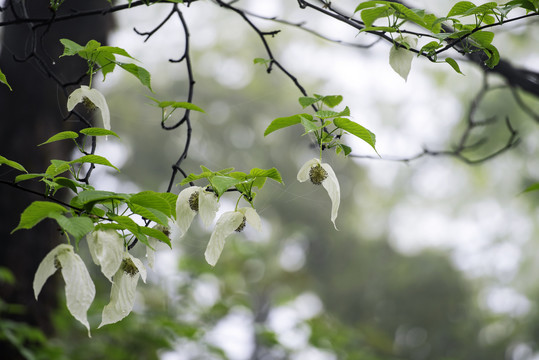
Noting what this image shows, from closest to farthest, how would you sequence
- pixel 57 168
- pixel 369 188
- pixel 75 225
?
1. pixel 75 225
2. pixel 57 168
3. pixel 369 188

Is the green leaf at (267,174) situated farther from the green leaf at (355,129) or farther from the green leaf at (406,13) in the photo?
the green leaf at (406,13)

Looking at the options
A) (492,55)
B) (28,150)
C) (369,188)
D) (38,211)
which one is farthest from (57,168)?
(369,188)

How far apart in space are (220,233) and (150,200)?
3.7 inches

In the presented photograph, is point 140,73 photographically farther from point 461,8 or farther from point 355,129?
point 461,8

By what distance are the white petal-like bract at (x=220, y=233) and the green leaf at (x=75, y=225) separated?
0.15m

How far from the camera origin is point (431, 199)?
7.39m

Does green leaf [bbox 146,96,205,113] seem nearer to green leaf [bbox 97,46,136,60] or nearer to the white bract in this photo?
green leaf [bbox 97,46,136,60]

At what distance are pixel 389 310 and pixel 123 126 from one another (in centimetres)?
388

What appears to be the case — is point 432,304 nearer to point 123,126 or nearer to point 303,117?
point 123,126

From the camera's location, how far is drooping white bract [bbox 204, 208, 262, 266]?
56 cm

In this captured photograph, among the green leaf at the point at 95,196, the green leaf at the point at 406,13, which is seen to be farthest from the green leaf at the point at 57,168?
the green leaf at the point at 406,13

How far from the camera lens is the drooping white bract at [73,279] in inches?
17.8

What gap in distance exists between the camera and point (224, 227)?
56 cm

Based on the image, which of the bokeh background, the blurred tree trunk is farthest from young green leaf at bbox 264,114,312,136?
the bokeh background
